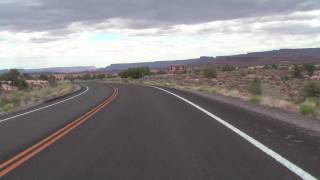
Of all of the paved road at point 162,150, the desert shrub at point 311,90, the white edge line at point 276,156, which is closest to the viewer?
the white edge line at point 276,156

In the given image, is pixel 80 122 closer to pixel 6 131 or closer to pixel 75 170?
pixel 6 131

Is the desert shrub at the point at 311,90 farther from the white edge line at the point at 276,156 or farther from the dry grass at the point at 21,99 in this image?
the white edge line at the point at 276,156

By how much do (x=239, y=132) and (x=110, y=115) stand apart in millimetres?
7532

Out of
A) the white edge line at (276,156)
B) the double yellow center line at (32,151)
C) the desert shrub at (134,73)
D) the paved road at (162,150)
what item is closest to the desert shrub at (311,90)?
the paved road at (162,150)

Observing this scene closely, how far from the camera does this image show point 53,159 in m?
9.68

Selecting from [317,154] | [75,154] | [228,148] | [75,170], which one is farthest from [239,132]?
[75,170]

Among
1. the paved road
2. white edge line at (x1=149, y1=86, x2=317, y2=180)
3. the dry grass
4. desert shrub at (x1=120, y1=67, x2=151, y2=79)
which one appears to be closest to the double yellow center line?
Result: the paved road

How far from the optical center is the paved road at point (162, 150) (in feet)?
26.6

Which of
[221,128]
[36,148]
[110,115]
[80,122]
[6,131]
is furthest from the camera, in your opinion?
[110,115]

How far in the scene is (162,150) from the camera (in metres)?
10.4

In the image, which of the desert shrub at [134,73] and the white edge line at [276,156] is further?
the desert shrub at [134,73]

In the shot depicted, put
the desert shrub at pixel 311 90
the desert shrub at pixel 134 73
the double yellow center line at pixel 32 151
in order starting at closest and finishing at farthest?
1. the double yellow center line at pixel 32 151
2. the desert shrub at pixel 311 90
3. the desert shrub at pixel 134 73

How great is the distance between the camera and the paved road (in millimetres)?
8117

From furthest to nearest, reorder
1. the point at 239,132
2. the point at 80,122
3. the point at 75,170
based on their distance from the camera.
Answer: the point at 80,122 < the point at 239,132 < the point at 75,170
